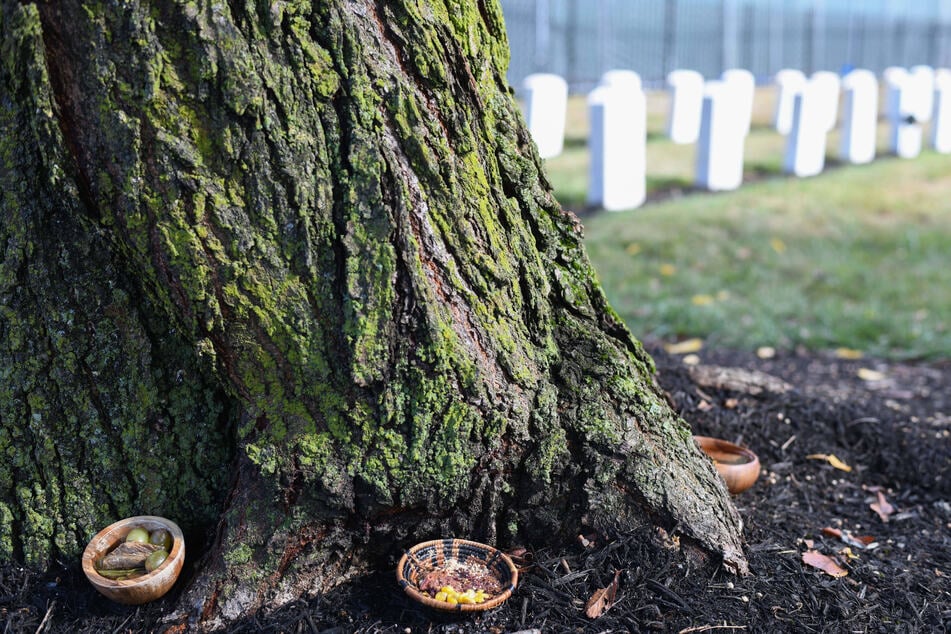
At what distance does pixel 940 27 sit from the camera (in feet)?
83.7

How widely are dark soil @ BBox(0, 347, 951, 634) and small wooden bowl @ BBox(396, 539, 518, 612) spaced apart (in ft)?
0.25

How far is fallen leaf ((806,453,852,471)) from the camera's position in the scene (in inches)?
122

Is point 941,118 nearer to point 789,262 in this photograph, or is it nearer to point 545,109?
point 545,109

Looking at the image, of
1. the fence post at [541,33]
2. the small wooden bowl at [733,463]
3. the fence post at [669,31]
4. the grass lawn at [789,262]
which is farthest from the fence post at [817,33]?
the small wooden bowl at [733,463]

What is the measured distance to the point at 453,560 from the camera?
2.05 metres

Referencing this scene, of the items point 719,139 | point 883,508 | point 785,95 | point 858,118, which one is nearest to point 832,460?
point 883,508

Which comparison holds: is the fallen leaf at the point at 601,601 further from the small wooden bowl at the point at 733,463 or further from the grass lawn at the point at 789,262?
the grass lawn at the point at 789,262

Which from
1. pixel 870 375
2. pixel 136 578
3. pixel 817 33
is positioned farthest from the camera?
pixel 817 33

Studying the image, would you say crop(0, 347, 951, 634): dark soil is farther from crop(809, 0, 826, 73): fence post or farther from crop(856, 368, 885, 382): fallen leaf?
crop(809, 0, 826, 73): fence post

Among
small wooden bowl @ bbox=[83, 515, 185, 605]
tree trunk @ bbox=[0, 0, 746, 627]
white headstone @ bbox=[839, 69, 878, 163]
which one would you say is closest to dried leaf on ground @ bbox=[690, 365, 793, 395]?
tree trunk @ bbox=[0, 0, 746, 627]

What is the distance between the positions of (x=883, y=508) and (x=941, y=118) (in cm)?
1298

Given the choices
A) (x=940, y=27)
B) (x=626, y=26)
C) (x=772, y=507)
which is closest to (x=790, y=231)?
(x=772, y=507)

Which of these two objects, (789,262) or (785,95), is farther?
(785,95)

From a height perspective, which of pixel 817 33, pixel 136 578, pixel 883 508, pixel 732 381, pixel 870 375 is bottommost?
pixel 870 375
